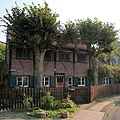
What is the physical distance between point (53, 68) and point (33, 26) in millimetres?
7691

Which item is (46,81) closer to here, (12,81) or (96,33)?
(12,81)

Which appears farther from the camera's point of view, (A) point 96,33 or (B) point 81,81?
(B) point 81,81

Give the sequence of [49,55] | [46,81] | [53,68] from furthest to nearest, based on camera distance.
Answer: [53,68] < [49,55] < [46,81]

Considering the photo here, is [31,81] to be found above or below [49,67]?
below

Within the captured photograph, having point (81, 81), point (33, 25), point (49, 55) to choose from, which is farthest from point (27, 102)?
point (81, 81)

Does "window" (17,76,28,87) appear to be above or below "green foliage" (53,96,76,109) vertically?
above

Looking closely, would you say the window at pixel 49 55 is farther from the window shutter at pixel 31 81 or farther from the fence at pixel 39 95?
the fence at pixel 39 95

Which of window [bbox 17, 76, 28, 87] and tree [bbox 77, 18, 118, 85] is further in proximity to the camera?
tree [bbox 77, 18, 118, 85]

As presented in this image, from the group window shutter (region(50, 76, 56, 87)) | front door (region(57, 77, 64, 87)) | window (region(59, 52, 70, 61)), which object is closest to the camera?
window shutter (region(50, 76, 56, 87))

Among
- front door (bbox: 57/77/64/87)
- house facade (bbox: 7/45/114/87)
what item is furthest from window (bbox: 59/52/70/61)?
front door (bbox: 57/77/64/87)

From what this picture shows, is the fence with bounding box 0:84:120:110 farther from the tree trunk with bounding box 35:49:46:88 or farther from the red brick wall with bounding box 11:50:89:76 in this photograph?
the red brick wall with bounding box 11:50:89:76

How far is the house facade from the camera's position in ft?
83.0

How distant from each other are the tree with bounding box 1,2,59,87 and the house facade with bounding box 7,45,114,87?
2941 millimetres

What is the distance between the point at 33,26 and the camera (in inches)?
874
